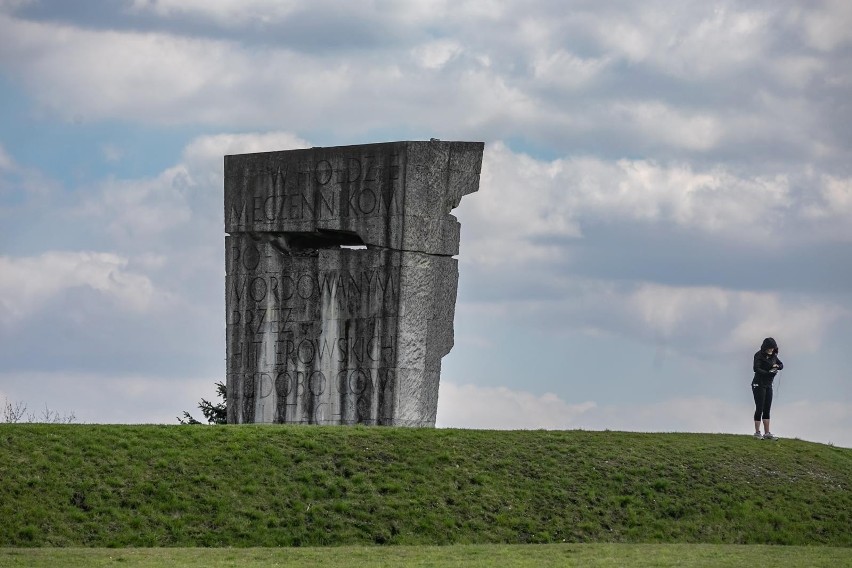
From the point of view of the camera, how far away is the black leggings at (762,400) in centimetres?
3186

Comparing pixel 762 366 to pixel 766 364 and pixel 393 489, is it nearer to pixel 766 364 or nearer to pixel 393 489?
pixel 766 364

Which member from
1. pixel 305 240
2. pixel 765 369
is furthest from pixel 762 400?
pixel 305 240

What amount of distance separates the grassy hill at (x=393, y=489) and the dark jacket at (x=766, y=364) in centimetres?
152

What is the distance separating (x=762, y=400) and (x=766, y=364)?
3.19 ft

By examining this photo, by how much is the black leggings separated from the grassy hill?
44.8 inches

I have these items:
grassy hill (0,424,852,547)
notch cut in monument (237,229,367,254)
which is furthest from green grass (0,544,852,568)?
notch cut in monument (237,229,367,254)

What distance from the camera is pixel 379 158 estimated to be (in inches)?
1305

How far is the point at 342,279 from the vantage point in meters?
33.6

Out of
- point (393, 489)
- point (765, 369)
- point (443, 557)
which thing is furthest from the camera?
point (765, 369)

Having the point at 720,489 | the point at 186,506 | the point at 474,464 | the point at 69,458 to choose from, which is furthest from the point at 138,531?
the point at 720,489

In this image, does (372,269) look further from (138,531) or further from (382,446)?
(138,531)

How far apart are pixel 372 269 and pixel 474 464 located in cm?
578

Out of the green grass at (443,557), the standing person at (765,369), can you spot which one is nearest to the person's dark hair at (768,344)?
the standing person at (765,369)

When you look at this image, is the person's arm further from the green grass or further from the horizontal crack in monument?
the horizontal crack in monument
